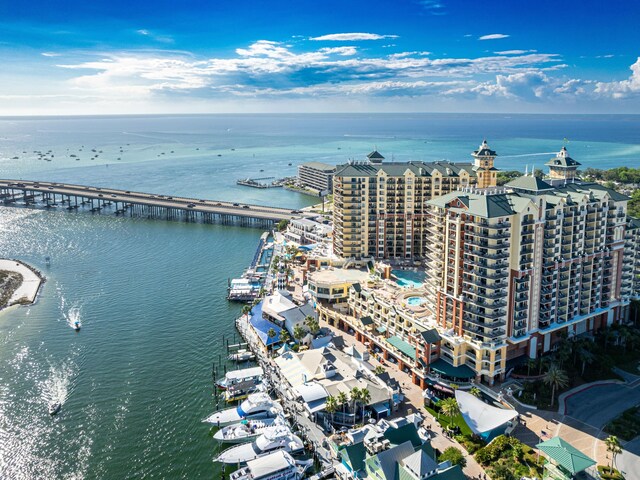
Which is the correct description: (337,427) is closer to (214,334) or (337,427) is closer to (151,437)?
(151,437)

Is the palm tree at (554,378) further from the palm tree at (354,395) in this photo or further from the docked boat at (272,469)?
the docked boat at (272,469)

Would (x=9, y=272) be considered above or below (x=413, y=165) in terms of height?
below

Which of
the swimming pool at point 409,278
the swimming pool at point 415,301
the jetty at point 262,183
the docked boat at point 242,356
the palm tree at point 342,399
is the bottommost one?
the docked boat at point 242,356

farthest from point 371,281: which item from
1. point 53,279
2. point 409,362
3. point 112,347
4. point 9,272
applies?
point 9,272

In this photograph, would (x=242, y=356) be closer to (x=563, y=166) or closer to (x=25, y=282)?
(x=563, y=166)

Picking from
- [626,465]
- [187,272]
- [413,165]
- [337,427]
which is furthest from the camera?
[187,272]

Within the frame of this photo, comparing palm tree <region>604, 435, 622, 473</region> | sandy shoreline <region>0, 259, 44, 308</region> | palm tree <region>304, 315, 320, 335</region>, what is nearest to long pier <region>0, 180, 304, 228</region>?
sandy shoreline <region>0, 259, 44, 308</region>

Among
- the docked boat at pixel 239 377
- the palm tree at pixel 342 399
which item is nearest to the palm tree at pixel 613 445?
the palm tree at pixel 342 399
